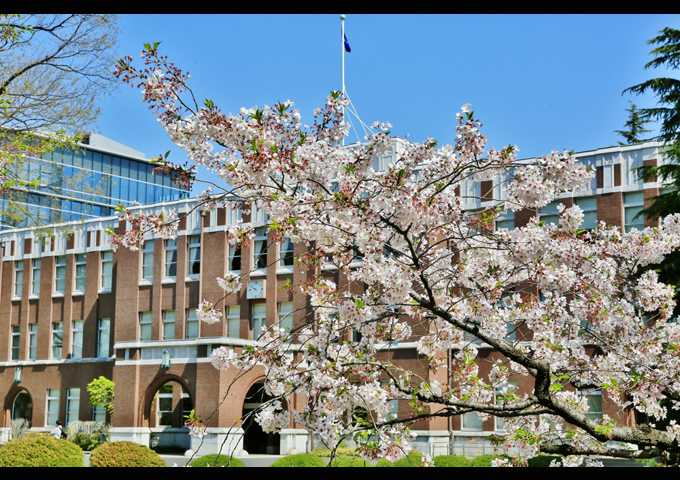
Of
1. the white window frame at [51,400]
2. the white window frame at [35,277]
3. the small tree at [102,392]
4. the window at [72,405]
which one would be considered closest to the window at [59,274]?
the white window frame at [35,277]

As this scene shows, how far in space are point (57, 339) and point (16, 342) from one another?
3187 mm

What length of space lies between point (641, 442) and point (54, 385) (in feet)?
136

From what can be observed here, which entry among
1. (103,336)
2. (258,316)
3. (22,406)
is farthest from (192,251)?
(22,406)

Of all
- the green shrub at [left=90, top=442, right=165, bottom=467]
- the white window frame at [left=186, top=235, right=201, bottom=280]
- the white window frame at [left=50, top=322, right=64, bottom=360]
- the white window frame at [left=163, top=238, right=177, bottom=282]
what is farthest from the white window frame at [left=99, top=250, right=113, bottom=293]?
the green shrub at [left=90, top=442, right=165, bottom=467]

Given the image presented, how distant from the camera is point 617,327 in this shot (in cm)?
1006

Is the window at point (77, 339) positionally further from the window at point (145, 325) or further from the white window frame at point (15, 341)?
the window at point (145, 325)

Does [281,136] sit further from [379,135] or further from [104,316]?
[104,316]

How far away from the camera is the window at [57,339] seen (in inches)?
1823

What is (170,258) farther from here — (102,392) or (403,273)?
(403,273)

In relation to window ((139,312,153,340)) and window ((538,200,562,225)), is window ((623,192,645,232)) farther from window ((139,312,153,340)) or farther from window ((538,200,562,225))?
window ((139,312,153,340))

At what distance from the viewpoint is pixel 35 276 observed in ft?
159

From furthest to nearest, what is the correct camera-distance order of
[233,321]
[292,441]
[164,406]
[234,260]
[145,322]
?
[145,322]
[234,260]
[164,406]
[233,321]
[292,441]

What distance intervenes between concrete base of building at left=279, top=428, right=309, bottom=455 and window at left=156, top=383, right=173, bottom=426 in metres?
5.91

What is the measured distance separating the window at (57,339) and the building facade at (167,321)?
0.21 ft
